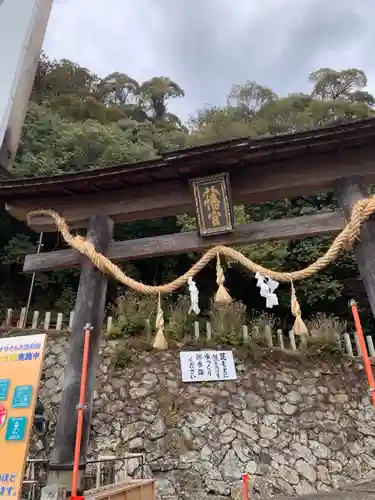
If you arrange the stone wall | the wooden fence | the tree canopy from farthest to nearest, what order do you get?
the tree canopy
the wooden fence
the stone wall

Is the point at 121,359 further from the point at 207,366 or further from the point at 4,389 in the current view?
the point at 4,389

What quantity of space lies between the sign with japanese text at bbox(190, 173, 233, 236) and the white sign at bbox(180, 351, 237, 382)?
4.69 meters

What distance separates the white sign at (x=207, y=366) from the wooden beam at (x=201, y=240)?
4.27 meters

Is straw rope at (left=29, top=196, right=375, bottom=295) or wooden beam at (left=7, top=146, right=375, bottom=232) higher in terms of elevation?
wooden beam at (left=7, top=146, right=375, bottom=232)

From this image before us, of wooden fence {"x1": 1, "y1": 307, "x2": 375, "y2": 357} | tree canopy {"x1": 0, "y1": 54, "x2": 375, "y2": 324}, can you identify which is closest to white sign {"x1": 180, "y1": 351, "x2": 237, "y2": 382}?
wooden fence {"x1": 1, "y1": 307, "x2": 375, "y2": 357}

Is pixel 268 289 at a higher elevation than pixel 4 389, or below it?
higher


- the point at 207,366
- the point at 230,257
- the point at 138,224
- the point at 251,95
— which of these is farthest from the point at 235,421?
the point at 251,95

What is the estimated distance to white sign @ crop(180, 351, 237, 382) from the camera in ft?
28.3

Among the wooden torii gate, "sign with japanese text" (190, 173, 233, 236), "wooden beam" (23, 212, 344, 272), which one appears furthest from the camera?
"sign with japanese text" (190, 173, 233, 236)

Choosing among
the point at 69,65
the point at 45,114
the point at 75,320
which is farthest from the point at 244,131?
the point at 75,320

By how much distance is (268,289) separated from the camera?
15.0 ft

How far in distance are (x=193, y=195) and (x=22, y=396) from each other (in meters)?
2.94

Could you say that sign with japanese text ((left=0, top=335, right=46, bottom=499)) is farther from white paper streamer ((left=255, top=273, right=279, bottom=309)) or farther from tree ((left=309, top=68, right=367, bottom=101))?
tree ((left=309, top=68, right=367, bottom=101))

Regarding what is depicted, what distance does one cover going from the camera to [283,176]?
4930mm
